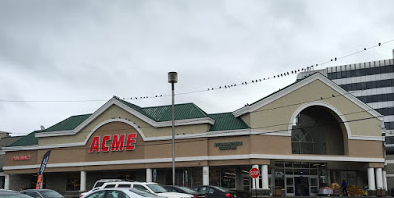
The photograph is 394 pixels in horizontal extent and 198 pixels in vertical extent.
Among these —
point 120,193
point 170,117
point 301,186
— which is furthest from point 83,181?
point 120,193

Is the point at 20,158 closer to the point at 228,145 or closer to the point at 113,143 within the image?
the point at 113,143

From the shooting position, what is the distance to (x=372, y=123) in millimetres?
41281

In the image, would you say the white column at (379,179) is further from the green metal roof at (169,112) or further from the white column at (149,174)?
the white column at (149,174)

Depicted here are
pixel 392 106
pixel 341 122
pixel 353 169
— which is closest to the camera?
pixel 341 122

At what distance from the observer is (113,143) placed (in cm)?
4234

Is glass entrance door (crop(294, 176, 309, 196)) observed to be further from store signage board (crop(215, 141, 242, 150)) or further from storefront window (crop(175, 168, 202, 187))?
storefront window (crop(175, 168, 202, 187))

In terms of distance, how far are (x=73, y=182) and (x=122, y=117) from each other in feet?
32.3

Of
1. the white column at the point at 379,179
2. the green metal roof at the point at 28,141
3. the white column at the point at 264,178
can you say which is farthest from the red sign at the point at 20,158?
the white column at the point at 379,179

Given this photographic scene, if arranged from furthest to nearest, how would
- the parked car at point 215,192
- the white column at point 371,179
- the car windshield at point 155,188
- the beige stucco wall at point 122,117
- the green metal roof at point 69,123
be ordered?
the green metal roof at point 69,123 < the white column at point 371,179 < the beige stucco wall at point 122,117 < the parked car at point 215,192 < the car windshield at point 155,188

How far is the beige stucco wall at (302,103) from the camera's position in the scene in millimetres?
38031

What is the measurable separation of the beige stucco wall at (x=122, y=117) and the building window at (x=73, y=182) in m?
4.06

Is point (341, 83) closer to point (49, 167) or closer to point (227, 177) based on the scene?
point (227, 177)

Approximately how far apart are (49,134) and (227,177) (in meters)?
18.2

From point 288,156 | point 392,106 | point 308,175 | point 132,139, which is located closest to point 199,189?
point 288,156
